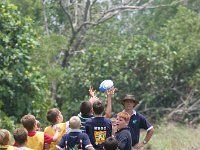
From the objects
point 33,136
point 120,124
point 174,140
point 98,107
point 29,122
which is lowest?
point 174,140

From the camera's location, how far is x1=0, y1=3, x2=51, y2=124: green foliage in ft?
47.7

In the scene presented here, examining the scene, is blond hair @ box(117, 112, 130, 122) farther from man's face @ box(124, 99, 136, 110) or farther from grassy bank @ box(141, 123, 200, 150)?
grassy bank @ box(141, 123, 200, 150)

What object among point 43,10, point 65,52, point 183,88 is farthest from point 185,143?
point 43,10

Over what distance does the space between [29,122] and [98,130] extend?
96cm

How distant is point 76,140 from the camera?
7.25 meters

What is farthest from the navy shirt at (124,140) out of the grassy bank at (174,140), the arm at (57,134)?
the grassy bank at (174,140)

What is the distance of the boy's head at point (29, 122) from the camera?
7262 mm

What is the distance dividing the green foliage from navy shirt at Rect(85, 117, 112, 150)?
23.2 feet

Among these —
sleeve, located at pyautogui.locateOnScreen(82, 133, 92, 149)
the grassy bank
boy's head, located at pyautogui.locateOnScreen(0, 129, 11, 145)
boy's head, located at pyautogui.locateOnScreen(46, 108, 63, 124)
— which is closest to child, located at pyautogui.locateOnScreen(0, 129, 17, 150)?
boy's head, located at pyautogui.locateOnScreen(0, 129, 11, 145)

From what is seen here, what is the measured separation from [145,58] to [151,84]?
1291 millimetres

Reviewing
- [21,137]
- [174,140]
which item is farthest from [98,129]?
[174,140]

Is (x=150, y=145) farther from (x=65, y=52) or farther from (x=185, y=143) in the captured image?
(x=65, y=52)

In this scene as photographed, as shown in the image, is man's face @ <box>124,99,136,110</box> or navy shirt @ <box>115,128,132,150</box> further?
man's face @ <box>124,99,136,110</box>

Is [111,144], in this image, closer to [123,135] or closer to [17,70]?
[123,135]
